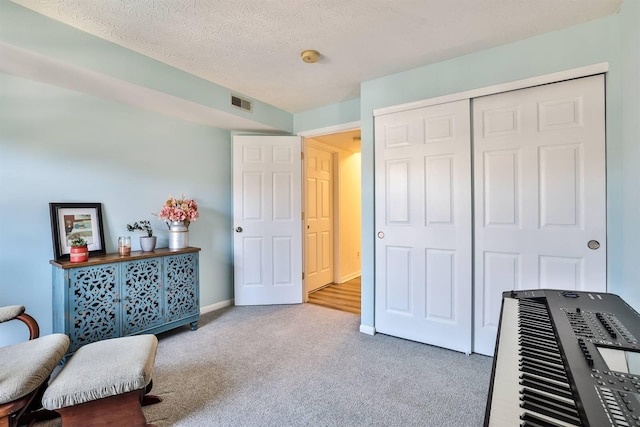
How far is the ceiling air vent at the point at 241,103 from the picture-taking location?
304cm

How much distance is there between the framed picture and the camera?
227 centimetres

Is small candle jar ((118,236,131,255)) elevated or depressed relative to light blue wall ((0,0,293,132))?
depressed

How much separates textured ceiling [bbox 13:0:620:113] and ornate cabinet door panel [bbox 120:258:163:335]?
5.54 ft

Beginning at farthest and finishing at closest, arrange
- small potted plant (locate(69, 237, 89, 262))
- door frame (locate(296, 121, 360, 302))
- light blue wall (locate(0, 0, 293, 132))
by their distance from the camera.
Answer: door frame (locate(296, 121, 360, 302)) → small potted plant (locate(69, 237, 89, 262)) → light blue wall (locate(0, 0, 293, 132))

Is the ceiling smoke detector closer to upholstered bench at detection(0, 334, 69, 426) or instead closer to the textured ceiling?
the textured ceiling

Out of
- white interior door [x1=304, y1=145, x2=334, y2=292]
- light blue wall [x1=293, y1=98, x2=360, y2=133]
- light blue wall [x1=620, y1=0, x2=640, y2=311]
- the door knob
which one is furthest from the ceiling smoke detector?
the door knob

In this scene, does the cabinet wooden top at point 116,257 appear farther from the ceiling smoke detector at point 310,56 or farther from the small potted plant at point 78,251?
the ceiling smoke detector at point 310,56

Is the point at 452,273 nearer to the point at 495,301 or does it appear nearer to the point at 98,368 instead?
the point at 495,301

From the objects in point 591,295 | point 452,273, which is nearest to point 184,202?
point 452,273

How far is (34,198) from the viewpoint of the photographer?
87.1 inches

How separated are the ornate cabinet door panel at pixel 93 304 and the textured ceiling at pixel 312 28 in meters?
1.69

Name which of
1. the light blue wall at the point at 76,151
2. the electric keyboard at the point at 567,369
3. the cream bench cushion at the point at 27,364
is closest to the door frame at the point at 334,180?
the light blue wall at the point at 76,151

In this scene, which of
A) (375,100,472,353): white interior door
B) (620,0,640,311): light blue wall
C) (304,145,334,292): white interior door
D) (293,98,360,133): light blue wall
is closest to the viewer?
(620,0,640,311): light blue wall

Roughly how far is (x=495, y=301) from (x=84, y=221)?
131 inches
